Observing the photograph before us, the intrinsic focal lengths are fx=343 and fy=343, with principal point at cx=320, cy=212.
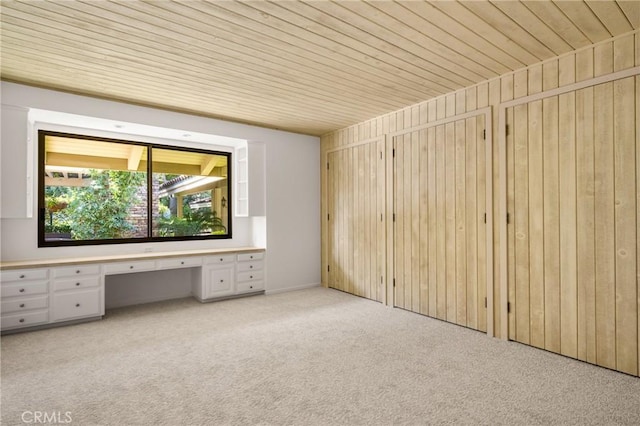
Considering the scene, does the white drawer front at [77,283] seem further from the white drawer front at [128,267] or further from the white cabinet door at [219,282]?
the white cabinet door at [219,282]

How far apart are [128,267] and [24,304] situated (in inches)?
38.7

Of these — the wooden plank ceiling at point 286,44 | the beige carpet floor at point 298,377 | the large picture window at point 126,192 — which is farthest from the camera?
the large picture window at point 126,192

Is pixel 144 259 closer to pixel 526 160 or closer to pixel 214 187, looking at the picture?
pixel 214 187

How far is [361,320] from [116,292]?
3217 millimetres

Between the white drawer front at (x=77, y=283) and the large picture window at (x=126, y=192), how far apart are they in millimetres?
667

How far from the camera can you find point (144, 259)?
418cm

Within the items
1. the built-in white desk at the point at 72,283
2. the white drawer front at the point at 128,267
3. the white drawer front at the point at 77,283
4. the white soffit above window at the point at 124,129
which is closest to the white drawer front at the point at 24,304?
the built-in white desk at the point at 72,283

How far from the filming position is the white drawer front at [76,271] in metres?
3.69

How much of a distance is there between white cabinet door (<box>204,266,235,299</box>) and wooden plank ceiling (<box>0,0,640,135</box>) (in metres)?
2.30

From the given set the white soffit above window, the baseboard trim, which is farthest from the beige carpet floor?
the white soffit above window

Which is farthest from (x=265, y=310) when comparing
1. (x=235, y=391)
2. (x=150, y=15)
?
(x=150, y=15)

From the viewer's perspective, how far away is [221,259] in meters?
4.81

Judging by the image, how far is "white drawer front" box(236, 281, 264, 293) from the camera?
4953 millimetres

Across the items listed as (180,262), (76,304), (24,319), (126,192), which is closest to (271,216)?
(180,262)
